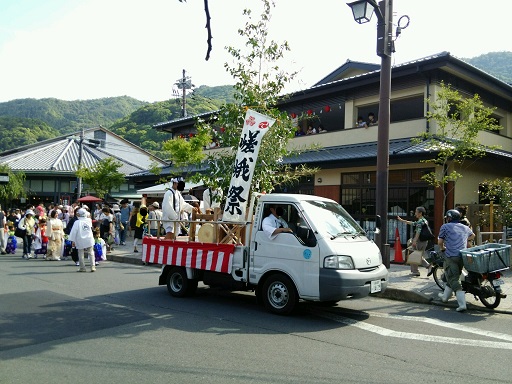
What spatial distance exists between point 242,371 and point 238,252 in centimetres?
331

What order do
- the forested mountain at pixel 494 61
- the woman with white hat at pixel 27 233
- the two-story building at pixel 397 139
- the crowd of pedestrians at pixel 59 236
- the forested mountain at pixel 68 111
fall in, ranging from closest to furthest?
1. the crowd of pedestrians at pixel 59 236
2. the two-story building at pixel 397 139
3. the woman with white hat at pixel 27 233
4. the forested mountain at pixel 494 61
5. the forested mountain at pixel 68 111

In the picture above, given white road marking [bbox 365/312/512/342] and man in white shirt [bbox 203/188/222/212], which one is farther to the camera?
man in white shirt [bbox 203/188/222/212]

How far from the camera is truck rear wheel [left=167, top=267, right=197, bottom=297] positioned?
29.0 ft

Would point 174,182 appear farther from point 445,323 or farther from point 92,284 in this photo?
point 445,323

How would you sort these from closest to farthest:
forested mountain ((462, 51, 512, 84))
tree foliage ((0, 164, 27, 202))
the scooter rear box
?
the scooter rear box
tree foliage ((0, 164, 27, 202))
forested mountain ((462, 51, 512, 84))

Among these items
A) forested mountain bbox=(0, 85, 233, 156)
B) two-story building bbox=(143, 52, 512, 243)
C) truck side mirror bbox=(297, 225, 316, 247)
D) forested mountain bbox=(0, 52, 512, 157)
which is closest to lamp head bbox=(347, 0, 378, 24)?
two-story building bbox=(143, 52, 512, 243)

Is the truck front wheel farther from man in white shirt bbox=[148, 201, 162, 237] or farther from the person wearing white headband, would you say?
man in white shirt bbox=[148, 201, 162, 237]

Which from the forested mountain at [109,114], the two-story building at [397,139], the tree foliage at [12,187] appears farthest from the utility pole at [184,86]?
the two-story building at [397,139]

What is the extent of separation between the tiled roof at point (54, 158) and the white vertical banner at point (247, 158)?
1254 inches

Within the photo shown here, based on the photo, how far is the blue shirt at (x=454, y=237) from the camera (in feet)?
26.9

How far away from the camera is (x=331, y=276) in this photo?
→ 6852 millimetres

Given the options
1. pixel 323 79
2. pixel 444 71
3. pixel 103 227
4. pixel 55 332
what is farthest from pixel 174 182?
pixel 323 79

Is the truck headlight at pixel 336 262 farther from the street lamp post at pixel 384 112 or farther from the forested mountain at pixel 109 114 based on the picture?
the forested mountain at pixel 109 114

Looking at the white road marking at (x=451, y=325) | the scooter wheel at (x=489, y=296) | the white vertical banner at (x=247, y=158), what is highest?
the white vertical banner at (x=247, y=158)
